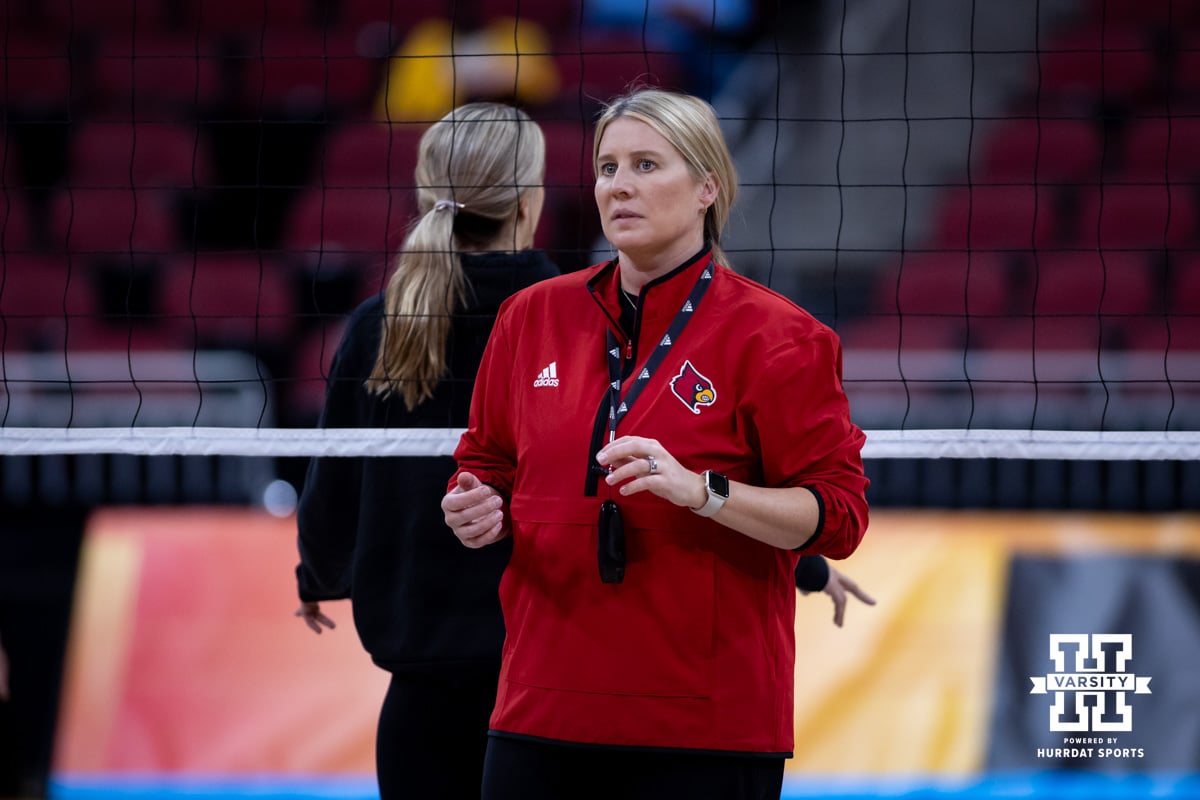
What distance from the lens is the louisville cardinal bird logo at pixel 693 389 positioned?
2.16 m

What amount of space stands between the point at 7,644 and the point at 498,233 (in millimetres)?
2488

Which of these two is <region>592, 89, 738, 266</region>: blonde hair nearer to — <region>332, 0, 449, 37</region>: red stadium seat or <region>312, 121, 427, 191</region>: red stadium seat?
<region>312, 121, 427, 191</region>: red stadium seat

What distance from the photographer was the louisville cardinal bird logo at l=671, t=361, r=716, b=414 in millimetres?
2162

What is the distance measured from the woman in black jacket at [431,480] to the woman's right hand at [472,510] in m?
0.51

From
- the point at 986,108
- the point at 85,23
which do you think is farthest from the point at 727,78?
the point at 85,23

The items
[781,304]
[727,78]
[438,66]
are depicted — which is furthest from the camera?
[727,78]

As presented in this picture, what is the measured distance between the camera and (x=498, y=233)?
299 centimetres

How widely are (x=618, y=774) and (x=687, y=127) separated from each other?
1.01 metres

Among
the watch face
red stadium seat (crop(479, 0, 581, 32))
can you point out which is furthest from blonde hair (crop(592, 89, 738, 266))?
red stadium seat (crop(479, 0, 581, 32))

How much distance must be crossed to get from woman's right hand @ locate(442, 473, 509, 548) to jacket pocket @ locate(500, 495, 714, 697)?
0.35 feet

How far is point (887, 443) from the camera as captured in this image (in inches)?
132

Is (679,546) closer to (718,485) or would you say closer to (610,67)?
(718,485)

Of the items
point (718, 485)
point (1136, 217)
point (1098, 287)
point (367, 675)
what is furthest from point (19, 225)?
point (718, 485)

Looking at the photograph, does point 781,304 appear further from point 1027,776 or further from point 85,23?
point 85,23
